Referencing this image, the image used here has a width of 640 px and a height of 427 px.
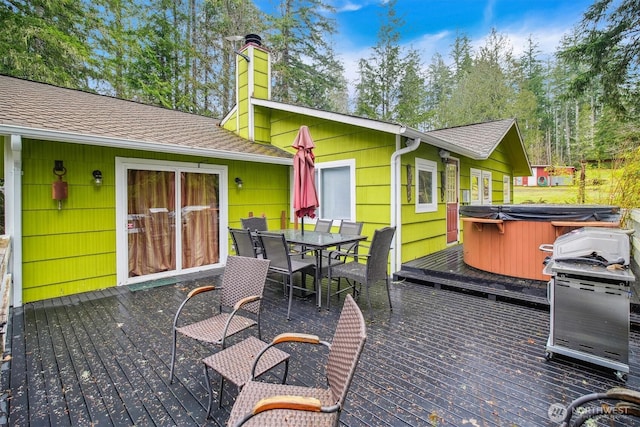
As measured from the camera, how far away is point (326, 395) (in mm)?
1675

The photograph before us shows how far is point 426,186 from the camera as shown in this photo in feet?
20.9

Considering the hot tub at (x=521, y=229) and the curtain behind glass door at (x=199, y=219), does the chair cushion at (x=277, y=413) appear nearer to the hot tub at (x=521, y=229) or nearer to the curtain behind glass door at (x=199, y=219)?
the hot tub at (x=521, y=229)

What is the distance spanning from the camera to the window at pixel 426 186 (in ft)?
19.8

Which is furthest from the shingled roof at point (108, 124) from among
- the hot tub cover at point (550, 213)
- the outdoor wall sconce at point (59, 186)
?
the hot tub cover at point (550, 213)

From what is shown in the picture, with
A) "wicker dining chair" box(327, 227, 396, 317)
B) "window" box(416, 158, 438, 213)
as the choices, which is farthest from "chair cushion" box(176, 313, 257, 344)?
"window" box(416, 158, 438, 213)

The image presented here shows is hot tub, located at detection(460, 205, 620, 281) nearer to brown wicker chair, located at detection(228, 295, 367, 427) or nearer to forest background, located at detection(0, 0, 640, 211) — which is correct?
forest background, located at detection(0, 0, 640, 211)

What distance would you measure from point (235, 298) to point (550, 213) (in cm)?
428

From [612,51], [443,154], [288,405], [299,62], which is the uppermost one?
[299,62]

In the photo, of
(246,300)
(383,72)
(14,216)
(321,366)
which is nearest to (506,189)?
(383,72)

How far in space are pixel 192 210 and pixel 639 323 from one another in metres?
6.35

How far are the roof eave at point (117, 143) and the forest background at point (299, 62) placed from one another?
3105 millimetres

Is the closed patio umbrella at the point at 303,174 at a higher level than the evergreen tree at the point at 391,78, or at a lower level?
lower

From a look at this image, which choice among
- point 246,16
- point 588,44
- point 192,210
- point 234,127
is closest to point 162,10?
point 246,16

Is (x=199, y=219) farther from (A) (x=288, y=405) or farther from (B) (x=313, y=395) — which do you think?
(A) (x=288, y=405)
